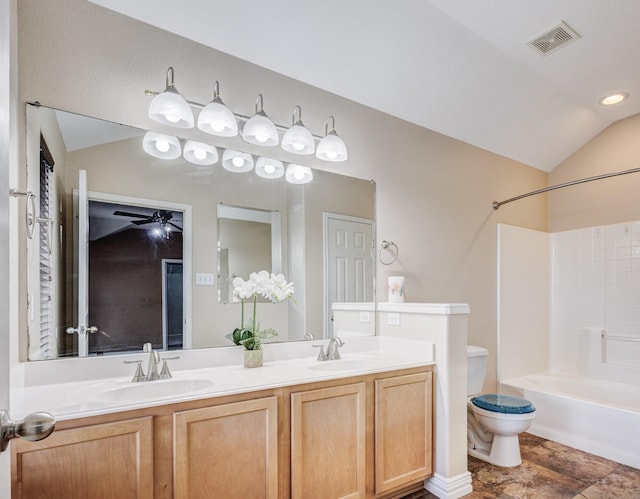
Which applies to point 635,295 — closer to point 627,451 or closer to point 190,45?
point 627,451

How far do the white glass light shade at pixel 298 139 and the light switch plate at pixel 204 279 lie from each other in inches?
34.1

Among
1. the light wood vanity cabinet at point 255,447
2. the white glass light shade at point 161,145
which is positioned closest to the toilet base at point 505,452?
the light wood vanity cabinet at point 255,447

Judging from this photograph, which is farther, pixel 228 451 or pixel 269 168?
pixel 269 168

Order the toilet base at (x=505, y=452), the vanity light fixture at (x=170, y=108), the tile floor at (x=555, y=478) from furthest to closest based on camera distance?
the toilet base at (x=505, y=452) < the tile floor at (x=555, y=478) < the vanity light fixture at (x=170, y=108)

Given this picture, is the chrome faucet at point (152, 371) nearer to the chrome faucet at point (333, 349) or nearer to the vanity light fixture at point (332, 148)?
the chrome faucet at point (333, 349)

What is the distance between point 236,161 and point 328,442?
1519 millimetres

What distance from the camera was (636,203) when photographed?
11.3 feet

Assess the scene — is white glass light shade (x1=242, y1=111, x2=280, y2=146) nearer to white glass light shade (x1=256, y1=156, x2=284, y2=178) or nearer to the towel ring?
white glass light shade (x1=256, y1=156, x2=284, y2=178)

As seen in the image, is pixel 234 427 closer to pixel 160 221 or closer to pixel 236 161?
pixel 160 221

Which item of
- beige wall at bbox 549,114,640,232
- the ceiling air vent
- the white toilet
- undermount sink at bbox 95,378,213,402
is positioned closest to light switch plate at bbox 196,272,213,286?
undermount sink at bbox 95,378,213,402

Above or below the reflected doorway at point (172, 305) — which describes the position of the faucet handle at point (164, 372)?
below

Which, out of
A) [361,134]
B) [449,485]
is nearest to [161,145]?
[361,134]

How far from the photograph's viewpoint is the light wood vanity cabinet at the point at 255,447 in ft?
4.00

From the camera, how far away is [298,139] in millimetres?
2232
